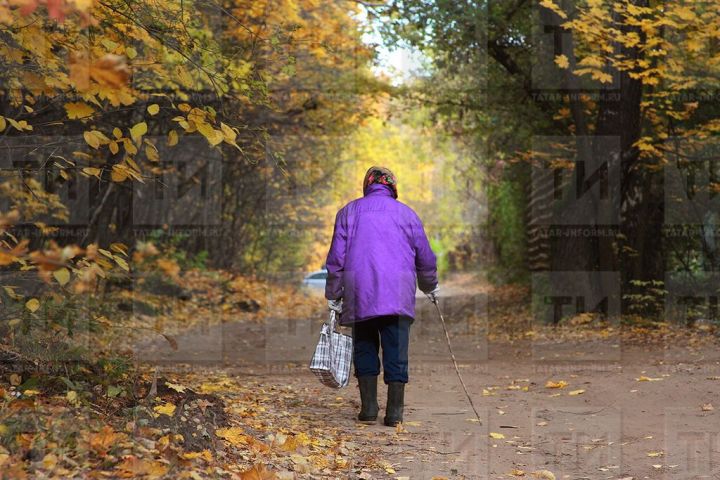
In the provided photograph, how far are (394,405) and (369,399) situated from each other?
0.78 feet

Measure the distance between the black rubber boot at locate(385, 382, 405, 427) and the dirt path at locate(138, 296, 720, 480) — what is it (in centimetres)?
9

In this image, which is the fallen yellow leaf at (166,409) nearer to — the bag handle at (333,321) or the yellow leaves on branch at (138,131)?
the bag handle at (333,321)

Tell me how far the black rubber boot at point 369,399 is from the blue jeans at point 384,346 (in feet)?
0.17

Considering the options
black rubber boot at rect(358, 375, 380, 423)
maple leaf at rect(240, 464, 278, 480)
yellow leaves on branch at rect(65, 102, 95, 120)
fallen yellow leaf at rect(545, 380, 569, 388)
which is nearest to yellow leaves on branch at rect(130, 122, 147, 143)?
yellow leaves on branch at rect(65, 102, 95, 120)

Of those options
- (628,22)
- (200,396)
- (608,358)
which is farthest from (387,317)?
(628,22)

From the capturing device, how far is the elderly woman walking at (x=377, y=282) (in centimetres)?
650

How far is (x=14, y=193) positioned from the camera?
1156cm

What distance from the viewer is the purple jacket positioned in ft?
21.3

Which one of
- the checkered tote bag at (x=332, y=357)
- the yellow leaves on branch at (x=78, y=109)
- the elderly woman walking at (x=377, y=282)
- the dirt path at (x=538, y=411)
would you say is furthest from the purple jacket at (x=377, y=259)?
the yellow leaves on branch at (x=78, y=109)

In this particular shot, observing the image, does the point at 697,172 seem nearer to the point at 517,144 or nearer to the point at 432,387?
the point at 517,144

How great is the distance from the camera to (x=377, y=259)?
6.53m

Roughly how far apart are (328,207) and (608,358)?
28.0 m

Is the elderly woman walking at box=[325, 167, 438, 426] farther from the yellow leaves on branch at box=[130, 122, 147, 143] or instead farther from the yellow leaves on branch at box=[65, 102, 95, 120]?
the yellow leaves on branch at box=[65, 102, 95, 120]

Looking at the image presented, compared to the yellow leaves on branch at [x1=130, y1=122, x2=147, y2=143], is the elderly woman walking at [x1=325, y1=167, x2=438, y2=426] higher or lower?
lower
